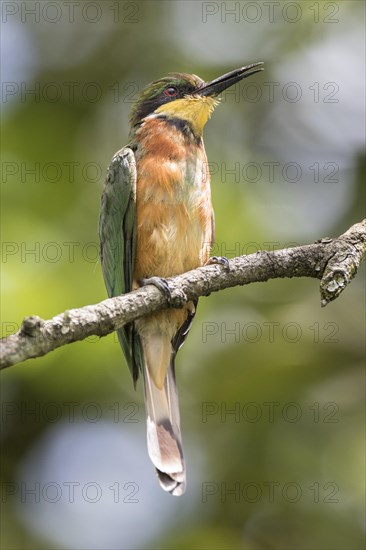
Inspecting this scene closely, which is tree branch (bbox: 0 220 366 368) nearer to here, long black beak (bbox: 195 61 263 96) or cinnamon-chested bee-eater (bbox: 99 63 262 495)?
cinnamon-chested bee-eater (bbox: 99 63 262 495)

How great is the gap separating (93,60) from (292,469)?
293 cm

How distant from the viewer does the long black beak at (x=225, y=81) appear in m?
5.19

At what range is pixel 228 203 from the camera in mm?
5012

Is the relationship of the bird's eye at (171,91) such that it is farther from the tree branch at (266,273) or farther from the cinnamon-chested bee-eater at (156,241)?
the tree branch at (266,273)

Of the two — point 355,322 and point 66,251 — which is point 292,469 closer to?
point 355,322

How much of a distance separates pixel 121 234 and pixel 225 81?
1.22 meters

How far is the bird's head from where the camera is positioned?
207 inches

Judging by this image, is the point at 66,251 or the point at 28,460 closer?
the point at 66,251

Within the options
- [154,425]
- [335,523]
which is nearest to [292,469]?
[335,523]

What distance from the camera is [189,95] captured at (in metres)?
5.34

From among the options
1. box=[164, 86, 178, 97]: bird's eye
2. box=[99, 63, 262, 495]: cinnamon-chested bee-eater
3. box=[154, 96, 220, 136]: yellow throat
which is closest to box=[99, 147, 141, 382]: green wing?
box=[99, 63, 262, 495]: cinnamon-chested bee-eater

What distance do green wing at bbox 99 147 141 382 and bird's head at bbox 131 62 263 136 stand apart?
0.65 m
